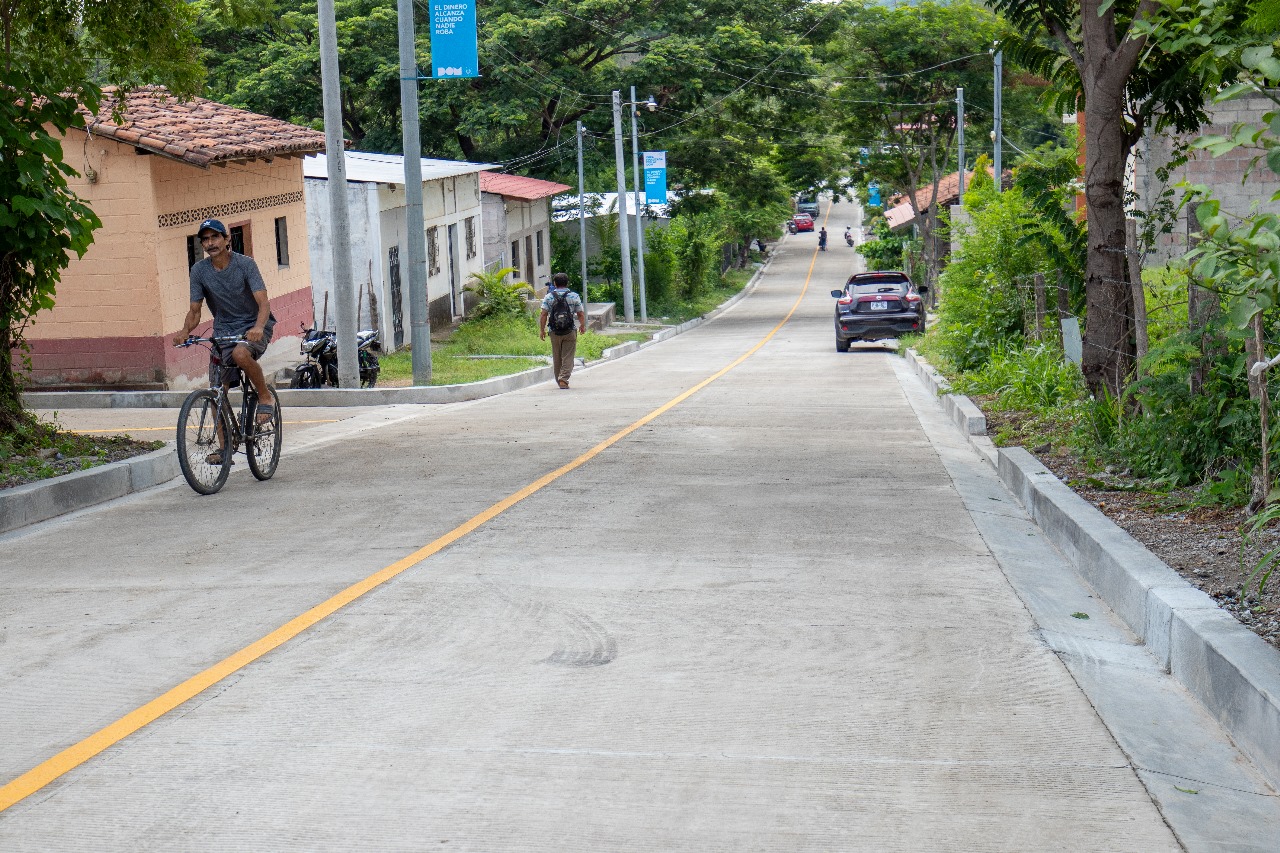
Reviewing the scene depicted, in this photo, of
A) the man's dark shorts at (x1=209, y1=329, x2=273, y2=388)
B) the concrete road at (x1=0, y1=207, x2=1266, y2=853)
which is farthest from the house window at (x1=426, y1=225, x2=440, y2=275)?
the concrete road at (x1=0, y1=207, x2=1266, y2=853)

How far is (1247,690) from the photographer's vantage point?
4848mm

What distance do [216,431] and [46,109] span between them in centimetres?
284

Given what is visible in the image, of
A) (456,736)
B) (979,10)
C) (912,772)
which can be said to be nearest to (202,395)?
(456,736)

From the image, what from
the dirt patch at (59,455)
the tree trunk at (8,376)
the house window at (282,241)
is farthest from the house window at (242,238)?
the tree trunk at (8,376)

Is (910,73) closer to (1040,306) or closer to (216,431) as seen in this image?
(1040,306)

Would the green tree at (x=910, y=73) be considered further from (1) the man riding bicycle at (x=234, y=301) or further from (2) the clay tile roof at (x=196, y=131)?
(1) the man riding bicycle at (x=234, y=301)

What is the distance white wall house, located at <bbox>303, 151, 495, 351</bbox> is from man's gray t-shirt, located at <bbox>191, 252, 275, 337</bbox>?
1270cm

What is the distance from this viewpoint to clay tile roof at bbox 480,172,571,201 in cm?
4289

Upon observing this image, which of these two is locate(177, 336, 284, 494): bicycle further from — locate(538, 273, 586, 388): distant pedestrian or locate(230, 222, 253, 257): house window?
locate(230, 222, 253, 257): house window

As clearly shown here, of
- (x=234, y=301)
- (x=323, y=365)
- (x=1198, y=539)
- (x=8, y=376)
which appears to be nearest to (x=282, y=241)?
(x=323, y=365)

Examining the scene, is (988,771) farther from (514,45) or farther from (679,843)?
(514,45)

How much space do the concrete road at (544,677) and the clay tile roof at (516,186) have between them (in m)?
33.2

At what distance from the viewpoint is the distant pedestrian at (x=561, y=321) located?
72.9 feet

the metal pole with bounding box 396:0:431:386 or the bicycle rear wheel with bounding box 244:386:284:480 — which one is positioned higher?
the metal pole with bounding box 396:0:431:386
